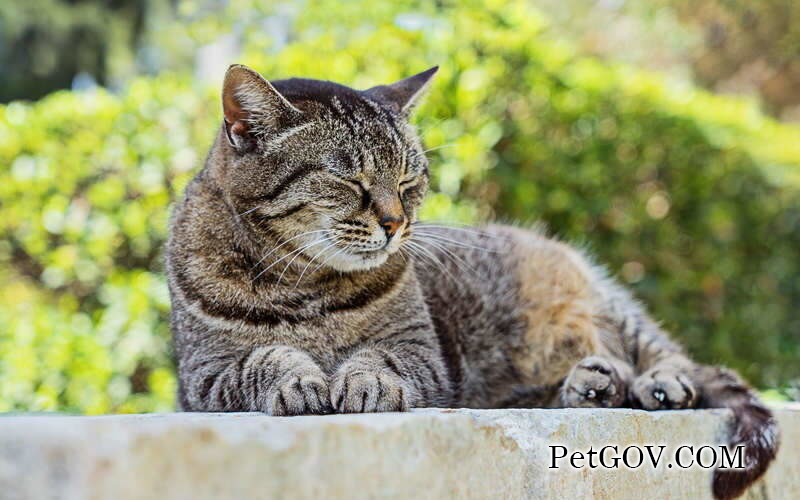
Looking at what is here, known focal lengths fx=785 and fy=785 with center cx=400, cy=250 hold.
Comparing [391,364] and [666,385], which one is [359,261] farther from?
[666,385]

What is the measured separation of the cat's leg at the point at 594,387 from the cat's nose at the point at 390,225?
2.30ft

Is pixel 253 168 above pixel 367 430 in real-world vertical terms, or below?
above

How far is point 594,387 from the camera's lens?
2.28 metres

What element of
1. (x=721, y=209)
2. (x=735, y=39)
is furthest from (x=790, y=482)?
(x=735, y=39)

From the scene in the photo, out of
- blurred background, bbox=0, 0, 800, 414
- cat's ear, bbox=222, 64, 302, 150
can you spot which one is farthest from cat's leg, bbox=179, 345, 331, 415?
blurred background, bbox=0, 0, 800, 414

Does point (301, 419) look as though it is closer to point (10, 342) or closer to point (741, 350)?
point (10, 342)

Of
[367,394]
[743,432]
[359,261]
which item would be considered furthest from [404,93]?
[743,432]

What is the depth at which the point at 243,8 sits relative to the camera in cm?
456

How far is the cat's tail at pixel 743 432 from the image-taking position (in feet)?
7.02

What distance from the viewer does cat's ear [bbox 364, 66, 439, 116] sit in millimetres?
2475

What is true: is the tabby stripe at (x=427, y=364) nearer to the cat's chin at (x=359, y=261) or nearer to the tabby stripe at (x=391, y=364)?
the tabby stripe at (x=391, y=364)

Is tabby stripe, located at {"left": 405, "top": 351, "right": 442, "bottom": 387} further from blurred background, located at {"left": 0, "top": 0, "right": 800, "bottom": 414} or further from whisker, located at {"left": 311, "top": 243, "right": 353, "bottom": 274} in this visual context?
blurred background, located at {"left": 0, "top": 0, "right": 800, "bottom": 414}

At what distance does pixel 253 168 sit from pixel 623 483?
50.4 inches

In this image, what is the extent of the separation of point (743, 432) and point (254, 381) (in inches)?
53.8
